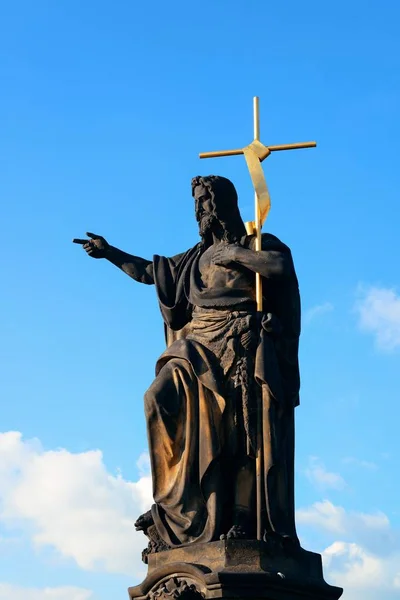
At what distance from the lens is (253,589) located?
34.3 feet

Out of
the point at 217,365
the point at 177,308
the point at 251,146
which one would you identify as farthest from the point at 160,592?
the point at 251,146

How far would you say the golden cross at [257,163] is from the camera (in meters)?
12.2

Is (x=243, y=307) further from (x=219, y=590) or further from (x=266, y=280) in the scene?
(x=219, y=590)

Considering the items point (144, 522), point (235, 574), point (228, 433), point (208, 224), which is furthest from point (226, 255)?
point (235, 574)

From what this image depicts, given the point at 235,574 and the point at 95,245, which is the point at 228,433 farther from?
the point at 95,245

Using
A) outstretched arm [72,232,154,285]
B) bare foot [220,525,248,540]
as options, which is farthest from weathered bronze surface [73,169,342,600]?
outstretched arm [72,232,154,285]

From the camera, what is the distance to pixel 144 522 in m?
11.6

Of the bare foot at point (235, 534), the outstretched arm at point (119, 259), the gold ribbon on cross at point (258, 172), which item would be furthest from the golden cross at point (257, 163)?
the bare foot at point (235, 534)

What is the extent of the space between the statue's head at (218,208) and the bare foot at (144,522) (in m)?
2.94

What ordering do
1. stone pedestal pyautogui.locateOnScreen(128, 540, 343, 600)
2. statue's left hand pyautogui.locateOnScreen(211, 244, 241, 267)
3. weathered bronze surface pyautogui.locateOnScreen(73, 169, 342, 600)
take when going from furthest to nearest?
statue's left hand pyautogui.locateOnScreen(211, 244, 241, 267) → weathered bronze surface pyautogui.locateOnScreen(73, 169, 342, 600) → stone pedestal pyautogui.locateOnScreen(128, 540, 343, 600)

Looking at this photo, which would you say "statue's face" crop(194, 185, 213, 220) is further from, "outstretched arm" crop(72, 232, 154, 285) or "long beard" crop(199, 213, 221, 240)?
"outstretched arm" crop(72, 232, 154, 285)

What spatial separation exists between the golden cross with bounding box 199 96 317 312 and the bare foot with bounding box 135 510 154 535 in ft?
9.45

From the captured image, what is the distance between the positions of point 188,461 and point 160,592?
127cm

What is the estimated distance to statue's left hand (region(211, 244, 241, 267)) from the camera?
1198 centimetres
